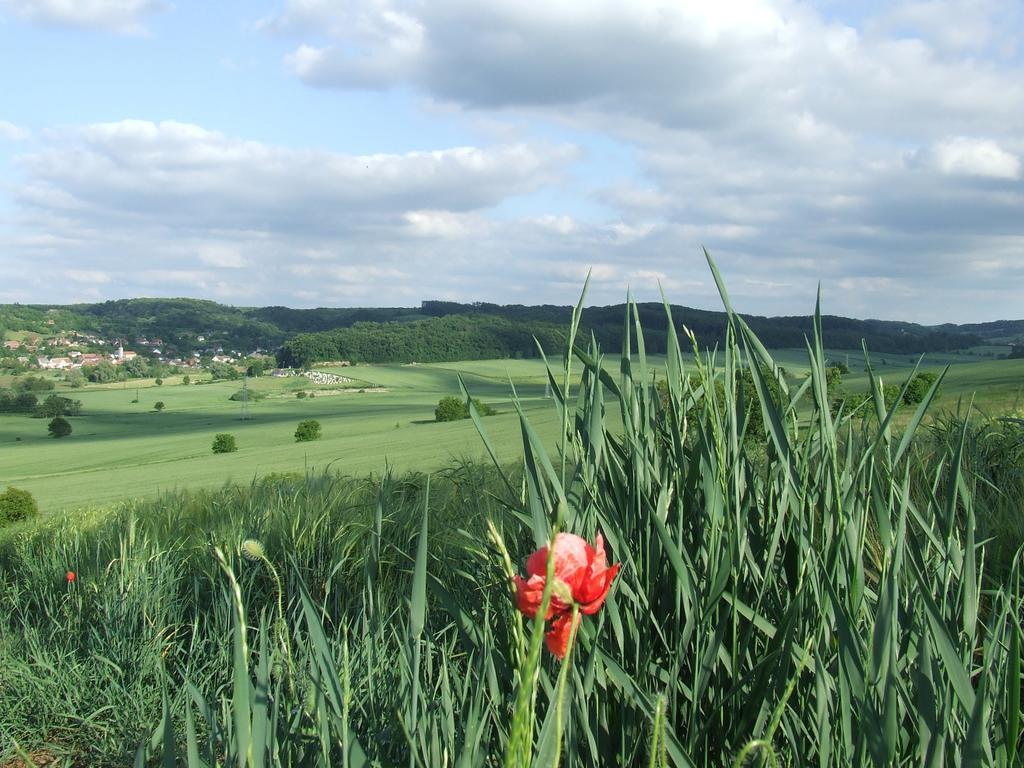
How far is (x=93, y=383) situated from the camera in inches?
3413

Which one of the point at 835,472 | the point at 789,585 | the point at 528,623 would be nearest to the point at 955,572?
the point at 789,585

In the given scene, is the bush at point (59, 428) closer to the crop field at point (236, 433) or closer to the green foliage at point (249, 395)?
the crop field at point (236, 433)

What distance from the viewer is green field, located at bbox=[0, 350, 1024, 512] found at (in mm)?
26328

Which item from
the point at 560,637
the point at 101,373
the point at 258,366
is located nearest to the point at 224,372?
the point at 258,366

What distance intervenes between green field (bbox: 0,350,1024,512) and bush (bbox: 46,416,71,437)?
0.77 meters

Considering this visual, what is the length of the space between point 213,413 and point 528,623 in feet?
214

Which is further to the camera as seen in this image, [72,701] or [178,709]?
[72,701]

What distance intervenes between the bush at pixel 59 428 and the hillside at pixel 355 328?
1327 inches

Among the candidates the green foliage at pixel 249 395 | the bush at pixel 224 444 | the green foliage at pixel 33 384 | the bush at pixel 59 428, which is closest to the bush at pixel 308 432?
the bush at pixel 224 444

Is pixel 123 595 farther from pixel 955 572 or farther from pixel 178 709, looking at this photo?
pixel 955 572

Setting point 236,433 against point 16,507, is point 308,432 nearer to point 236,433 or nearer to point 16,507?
point 236,433

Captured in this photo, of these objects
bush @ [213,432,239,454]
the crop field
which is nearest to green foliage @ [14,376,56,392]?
the crop field

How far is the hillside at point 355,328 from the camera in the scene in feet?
234

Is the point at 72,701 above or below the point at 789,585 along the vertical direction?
below
